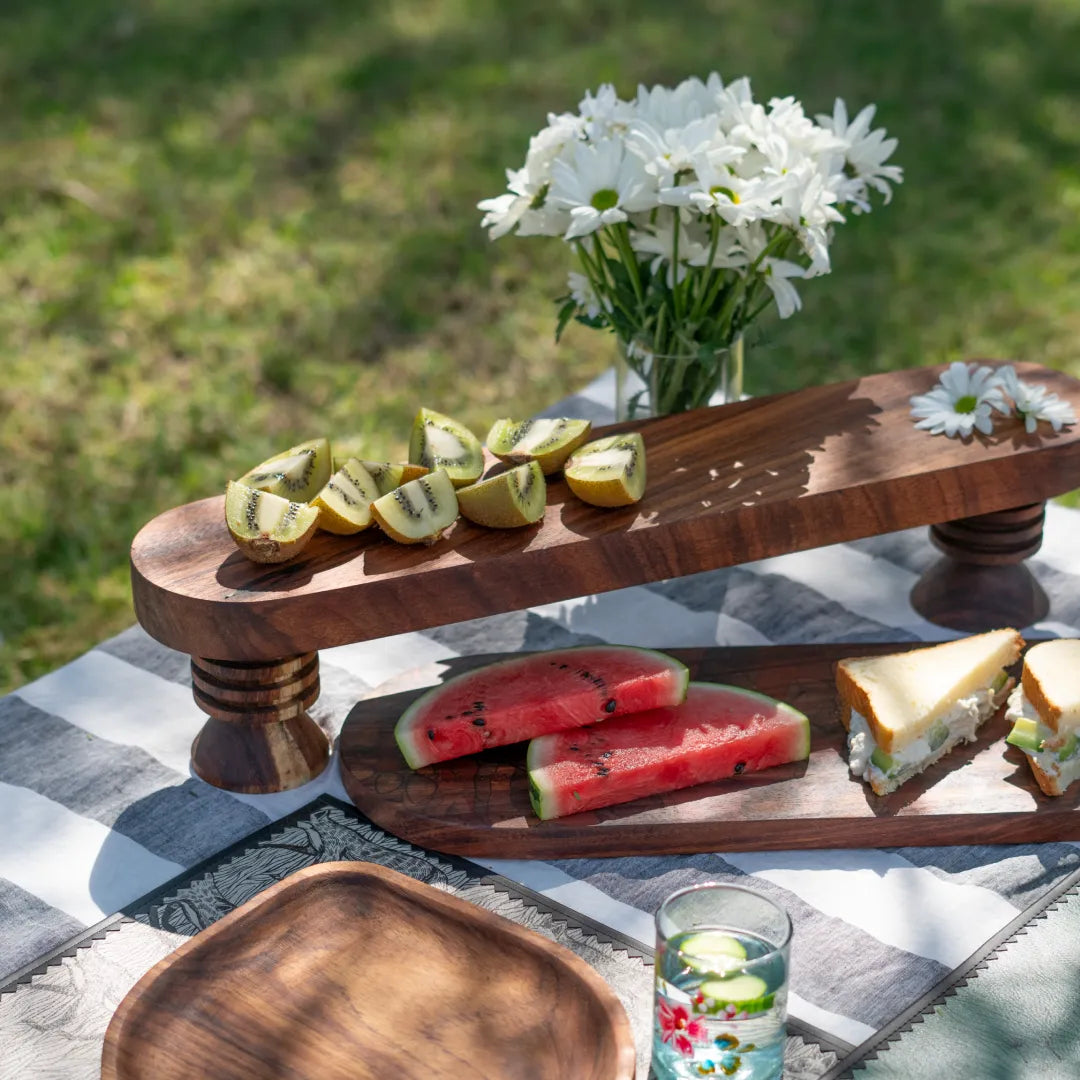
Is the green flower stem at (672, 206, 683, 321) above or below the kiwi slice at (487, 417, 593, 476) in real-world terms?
above

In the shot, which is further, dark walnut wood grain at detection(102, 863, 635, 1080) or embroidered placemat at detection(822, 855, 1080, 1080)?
embroidered placemat at detection(822, 855, 1080, 1080)

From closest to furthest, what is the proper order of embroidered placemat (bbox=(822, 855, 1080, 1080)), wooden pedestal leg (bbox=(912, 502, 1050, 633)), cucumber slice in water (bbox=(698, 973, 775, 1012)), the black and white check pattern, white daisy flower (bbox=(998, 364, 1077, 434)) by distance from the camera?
cucumber slice in water (bbox=(698, 973, 775, 1012)) < embroidered placemat (bbox=(822, 855, 1080, 1080)) < the black and white check pattern < white daisy flower (bbox=(998, 364, 1077, 434)) < wooden pedestal leg (bbox=(912, 502, 1050, 633))

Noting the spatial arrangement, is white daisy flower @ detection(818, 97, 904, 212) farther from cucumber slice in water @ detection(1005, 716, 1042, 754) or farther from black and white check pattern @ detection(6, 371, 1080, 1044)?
cucumber slice in water @ detection(1005, 716, 1042, 754)

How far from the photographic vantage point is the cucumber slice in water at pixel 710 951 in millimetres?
1696

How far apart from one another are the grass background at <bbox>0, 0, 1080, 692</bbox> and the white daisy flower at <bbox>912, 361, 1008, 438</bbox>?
1.89m

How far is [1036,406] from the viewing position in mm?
2574

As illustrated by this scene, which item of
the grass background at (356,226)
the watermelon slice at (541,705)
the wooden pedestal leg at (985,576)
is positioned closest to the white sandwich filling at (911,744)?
the watermelon slice at (541,705)

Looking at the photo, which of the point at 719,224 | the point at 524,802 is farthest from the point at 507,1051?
the point at 719,224

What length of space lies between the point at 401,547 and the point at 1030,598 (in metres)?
1.15

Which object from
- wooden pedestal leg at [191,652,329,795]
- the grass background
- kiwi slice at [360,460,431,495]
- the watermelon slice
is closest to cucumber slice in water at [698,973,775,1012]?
the watermelon slice

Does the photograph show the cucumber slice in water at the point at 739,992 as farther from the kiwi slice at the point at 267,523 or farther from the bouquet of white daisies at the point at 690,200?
the bouquet of white daisies at the point at 690,200

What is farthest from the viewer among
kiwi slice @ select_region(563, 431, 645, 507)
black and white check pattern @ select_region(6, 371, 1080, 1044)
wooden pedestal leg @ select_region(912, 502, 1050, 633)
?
wooden pedestal leg @ select_region(912, 502, 1050, 633)

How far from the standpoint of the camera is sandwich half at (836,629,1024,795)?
2.21 meters

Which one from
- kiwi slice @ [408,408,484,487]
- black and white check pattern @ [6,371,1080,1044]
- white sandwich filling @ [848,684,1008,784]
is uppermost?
kiwi slice @ [408,408,484,487]
